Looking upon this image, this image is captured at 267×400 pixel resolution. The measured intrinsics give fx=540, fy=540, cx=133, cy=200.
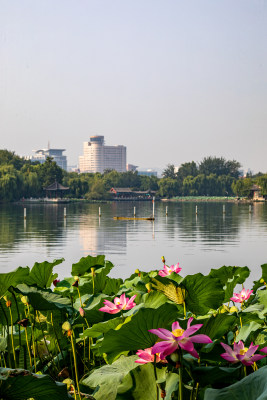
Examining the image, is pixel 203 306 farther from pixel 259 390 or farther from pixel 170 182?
pixel 170 182

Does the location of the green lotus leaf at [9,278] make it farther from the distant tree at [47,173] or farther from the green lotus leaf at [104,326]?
the distant tree at [47,173]

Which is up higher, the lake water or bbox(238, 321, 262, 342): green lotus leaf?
bbox(238, 321, 262, 342): green lotus leaf

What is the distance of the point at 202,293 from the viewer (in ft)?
5.54

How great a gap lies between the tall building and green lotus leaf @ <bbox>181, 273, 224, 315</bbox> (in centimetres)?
18712

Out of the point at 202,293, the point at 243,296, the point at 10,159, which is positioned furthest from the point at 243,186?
the point at 202,293

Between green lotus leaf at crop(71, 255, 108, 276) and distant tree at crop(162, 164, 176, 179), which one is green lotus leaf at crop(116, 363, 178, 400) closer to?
green lotus leaf at crop(71, 255, 108, 276)

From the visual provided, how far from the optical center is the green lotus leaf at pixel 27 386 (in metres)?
0.96

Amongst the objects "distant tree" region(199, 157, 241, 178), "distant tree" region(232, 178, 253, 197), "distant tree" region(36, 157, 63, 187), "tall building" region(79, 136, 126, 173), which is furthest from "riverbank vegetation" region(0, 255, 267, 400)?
"tall building" region(79, 136, 126, 173)

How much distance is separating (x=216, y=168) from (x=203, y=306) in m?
97.0

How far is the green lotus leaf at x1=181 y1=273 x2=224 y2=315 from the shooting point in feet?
5.38

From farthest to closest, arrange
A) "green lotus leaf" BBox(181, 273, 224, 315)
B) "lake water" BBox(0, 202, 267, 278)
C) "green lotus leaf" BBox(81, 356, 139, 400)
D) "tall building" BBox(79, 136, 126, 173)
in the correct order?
"tall building" BBox(79, 136, 126, 173) → "lake water" BBox(0, 202, 267, 278) → "green lotus leaf" BBox(181, 273, 224, 315) → "green lotus leaf" BBox(81, 356, 139, 400)

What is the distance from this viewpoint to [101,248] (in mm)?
18359

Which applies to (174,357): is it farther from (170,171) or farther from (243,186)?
(170,171)

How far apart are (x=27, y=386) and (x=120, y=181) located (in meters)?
84.0
